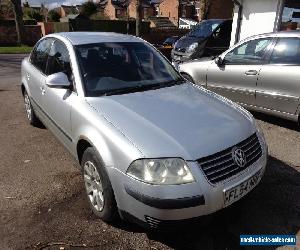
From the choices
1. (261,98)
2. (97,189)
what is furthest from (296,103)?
(97,189)

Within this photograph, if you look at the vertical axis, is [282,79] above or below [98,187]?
above

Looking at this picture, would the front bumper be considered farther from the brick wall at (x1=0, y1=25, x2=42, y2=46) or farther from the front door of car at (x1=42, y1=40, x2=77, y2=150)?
the brick wall at (x1=0, y1=25, x2=42, y2=46)

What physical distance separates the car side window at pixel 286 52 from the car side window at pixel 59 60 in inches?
137

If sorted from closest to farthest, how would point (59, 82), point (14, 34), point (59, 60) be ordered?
point (59, 82) → point (59, 60) → point (14, 34)

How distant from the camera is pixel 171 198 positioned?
99.2 inches

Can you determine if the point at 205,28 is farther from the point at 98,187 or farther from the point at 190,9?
the point at 190,9

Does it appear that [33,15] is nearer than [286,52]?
No

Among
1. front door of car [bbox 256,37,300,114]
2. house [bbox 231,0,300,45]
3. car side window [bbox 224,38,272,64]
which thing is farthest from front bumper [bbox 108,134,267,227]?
house [bbox 231,0,300,45]

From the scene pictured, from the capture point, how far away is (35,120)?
573cm

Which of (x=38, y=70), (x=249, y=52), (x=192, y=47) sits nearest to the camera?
(x=38, y=70)

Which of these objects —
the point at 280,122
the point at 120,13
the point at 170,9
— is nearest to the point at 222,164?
the point at 280,122

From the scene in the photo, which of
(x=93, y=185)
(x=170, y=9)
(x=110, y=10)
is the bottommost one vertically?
(x=110, y=10)

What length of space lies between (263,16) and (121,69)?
34.2 ft

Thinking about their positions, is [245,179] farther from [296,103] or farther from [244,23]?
[244,23]
